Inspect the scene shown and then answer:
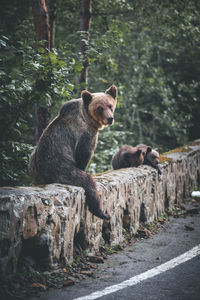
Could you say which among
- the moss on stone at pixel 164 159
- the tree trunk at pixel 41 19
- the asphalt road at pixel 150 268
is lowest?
the asphalt road at pixel 150 268

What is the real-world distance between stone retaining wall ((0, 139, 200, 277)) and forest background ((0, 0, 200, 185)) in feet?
3.95

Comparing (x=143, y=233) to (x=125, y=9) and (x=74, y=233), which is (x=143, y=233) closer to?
(x=74, y=233)

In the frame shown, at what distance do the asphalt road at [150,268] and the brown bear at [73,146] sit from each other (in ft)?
2.33

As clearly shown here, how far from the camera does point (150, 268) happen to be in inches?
164

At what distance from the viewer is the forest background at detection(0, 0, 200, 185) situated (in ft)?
15.0

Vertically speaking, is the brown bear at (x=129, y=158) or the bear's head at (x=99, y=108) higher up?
the bear's head at (x=99, y=108)

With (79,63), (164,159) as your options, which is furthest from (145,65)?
(79,63)

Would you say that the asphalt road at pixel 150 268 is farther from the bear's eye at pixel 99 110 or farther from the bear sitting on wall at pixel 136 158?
the bear's eye at pixel 99 110

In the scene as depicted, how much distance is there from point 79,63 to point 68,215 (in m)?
2.14

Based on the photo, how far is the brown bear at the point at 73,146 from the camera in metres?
4.48

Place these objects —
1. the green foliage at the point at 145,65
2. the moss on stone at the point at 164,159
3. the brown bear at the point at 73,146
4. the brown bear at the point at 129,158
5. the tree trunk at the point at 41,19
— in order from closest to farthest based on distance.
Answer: the brown bear at the point at 73,146 < the tree trunk at the point at 41,19 < the brown bear at the point at 129,158 < the moss on stone at the point at 164,159 < the green foliage at the point at 145,65

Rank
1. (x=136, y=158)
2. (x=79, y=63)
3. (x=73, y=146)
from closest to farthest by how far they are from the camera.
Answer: (x=73, y=146)
(x=79, y=63)
(x=136, y=158)

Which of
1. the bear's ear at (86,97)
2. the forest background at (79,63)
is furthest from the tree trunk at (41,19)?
the bear's ear at (86,97)

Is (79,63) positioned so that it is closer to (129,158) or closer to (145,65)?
(129,158)
